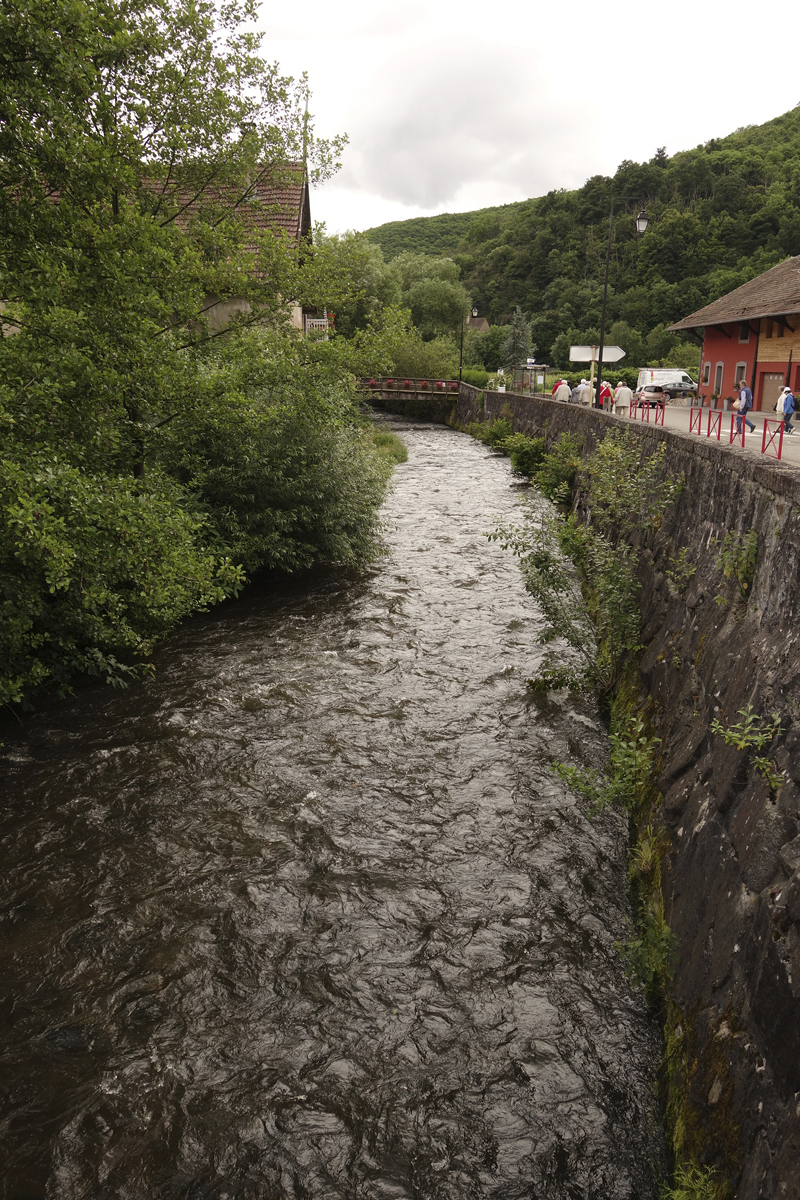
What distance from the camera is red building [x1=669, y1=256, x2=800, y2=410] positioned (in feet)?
92.8

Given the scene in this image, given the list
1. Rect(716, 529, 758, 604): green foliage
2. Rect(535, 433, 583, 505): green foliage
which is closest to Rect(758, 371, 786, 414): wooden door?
Rect(535, 433, 583, 505): green foliage

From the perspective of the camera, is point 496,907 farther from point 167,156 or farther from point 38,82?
point 167,156

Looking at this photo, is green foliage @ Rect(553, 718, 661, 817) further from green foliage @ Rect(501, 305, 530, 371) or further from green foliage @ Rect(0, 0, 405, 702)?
green foliage @ Rect(501, 305, 530, 371)

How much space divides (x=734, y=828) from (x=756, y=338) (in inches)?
1233

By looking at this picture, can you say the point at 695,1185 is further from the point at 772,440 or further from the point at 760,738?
the point at 772,440

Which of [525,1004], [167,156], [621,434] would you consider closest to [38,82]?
[167,156]

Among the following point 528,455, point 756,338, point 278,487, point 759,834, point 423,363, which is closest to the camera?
point 759,834

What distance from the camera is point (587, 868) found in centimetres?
694

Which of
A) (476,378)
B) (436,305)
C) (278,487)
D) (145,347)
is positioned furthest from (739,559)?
(436,305)

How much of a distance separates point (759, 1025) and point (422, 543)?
1605cm

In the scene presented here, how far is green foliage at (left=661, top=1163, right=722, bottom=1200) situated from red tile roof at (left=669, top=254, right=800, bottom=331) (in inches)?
1062

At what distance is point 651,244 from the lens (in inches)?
3809

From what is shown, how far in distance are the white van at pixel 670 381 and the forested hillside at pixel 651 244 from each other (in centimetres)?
4086

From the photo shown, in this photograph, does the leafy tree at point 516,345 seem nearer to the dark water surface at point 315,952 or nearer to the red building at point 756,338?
the red building at point 756,338
